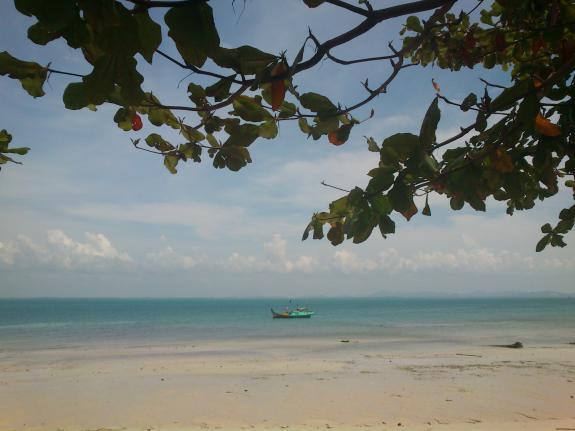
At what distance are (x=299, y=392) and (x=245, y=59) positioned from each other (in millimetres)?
9945

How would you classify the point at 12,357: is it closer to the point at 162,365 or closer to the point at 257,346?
the point at 162,365

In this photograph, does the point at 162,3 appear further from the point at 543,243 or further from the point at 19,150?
the point at 543,243

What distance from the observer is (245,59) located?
118 cm

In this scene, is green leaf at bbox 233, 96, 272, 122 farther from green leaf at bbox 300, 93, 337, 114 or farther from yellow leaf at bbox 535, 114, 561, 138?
yellow leaf at bbox 535, 114, 561, 138

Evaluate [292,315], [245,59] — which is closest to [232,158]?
[245,59]

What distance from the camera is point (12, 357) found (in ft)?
62.5

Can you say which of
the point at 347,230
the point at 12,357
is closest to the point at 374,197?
the point at 347,230

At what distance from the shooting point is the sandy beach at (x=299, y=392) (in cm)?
775

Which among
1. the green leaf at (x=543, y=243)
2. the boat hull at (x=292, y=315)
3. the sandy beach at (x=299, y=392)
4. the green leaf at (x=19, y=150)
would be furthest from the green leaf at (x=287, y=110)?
the boat hull at (x=292, y=315)

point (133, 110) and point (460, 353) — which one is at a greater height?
point (133, 110)

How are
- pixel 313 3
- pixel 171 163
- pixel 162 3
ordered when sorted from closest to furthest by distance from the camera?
pixel 162 3 < pixel 313 3 < pixel 171 163

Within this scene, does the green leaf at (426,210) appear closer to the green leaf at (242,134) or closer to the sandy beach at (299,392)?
the green leaf at (242,134)

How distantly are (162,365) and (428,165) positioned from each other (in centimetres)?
1572

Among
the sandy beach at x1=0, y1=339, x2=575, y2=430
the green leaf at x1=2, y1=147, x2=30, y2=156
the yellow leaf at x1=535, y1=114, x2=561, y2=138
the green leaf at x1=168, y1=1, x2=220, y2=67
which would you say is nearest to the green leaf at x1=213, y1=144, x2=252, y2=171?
the green leaf at x1=168, y1=1, x2=220, y2=67
